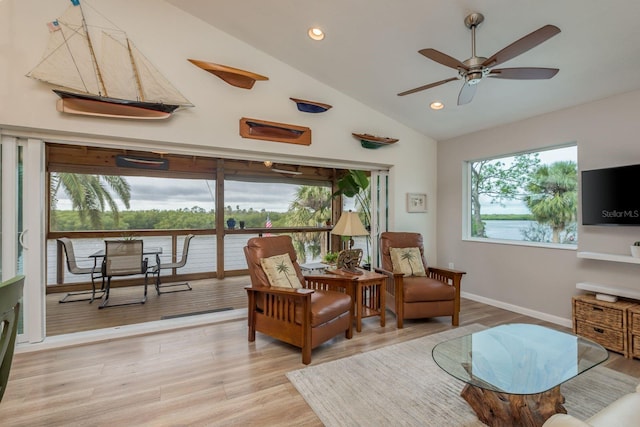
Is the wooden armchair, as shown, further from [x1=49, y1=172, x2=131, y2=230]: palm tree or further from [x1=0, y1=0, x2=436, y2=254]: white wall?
[x1=49, y1=172, x2=131, y2=230]: palm tree

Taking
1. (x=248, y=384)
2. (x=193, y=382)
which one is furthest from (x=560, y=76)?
(x=193, y=382)

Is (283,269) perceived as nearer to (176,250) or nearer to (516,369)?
(516,369)

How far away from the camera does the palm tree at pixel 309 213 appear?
7.32 m

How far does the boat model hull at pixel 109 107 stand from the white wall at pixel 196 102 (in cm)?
9

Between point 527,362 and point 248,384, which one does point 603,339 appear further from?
point 248,384

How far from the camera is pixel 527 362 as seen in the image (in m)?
2.01

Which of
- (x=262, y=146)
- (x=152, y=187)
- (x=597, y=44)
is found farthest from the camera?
(x=152, y=187)

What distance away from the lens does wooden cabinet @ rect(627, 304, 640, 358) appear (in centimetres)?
273

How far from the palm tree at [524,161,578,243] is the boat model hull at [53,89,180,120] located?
4456 millimetres

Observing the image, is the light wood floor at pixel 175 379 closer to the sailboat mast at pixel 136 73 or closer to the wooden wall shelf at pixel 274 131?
the wooden wall shelf at pixel 274 131

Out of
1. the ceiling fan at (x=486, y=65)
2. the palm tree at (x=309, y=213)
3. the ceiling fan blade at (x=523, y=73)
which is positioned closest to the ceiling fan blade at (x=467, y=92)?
the ceiling fan at (x=486, y=65)

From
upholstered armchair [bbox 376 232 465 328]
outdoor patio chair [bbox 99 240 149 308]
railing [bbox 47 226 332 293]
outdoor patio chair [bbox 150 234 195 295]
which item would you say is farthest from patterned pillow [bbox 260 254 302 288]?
railing [bbox 47 226 332 293]

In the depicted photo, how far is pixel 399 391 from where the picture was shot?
7.41 ft

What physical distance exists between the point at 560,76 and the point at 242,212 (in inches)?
230
